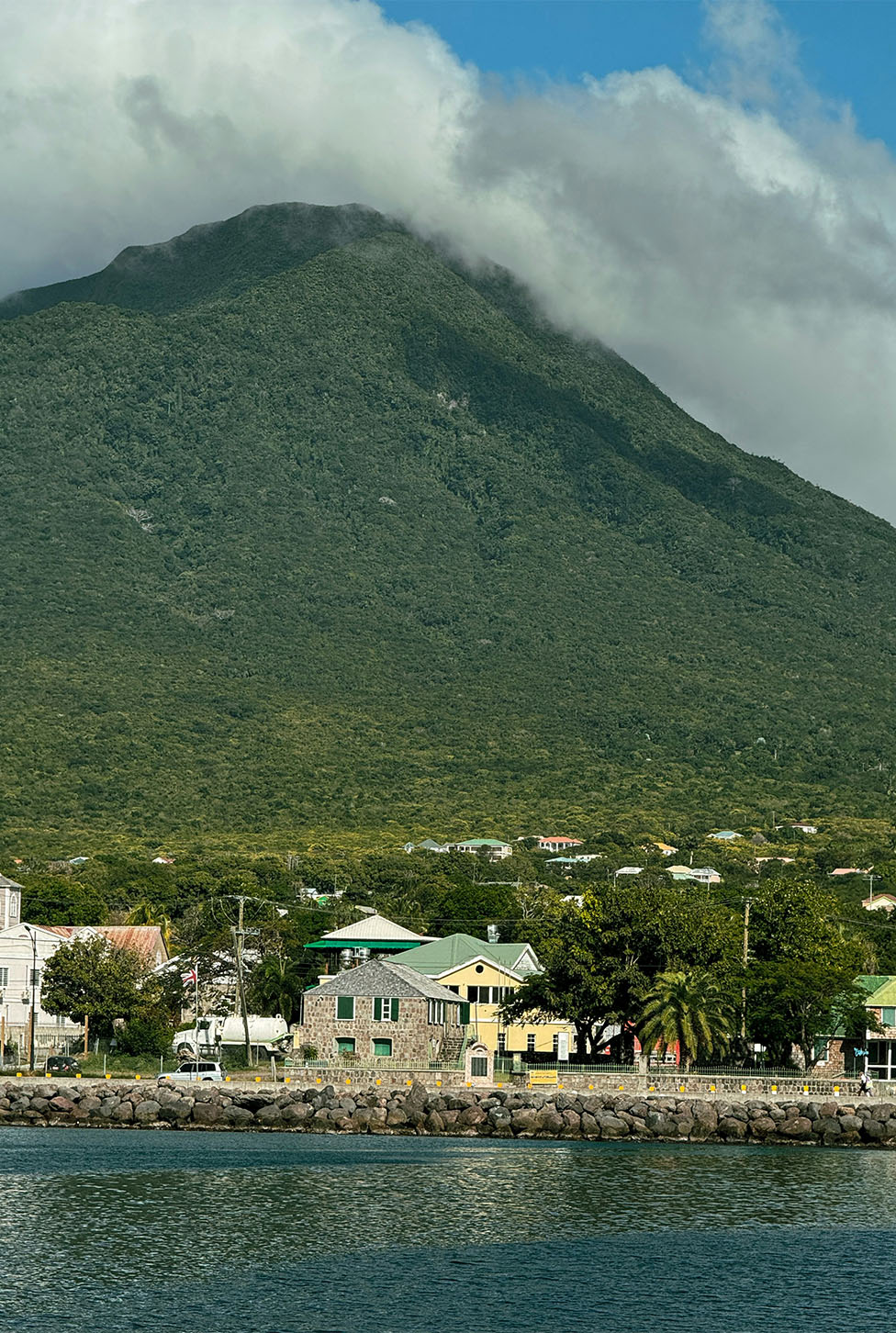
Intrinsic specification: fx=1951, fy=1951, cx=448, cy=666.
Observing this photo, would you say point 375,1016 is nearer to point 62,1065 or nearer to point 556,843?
point 62,1065

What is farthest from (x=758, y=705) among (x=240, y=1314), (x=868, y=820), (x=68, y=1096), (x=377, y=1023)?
(x=240, y=1314)

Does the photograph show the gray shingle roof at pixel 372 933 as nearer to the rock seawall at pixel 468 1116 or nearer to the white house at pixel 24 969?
the white house at pixel 24 969

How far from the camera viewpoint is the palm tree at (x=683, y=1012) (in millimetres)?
75750

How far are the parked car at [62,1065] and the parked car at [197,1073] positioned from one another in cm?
429

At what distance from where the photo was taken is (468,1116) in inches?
2736

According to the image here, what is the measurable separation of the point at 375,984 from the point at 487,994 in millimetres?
14187

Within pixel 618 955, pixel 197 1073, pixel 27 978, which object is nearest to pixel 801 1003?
pixel 618 955

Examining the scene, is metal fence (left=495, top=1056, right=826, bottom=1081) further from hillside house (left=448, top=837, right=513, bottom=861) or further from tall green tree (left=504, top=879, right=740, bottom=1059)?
hillside house (left=448, top=837, right=513, bottom=861)

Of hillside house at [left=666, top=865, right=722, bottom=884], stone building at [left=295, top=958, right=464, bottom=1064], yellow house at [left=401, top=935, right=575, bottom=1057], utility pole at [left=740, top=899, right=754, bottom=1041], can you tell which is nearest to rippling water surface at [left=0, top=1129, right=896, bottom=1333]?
utility pole at [left=740, top=899, right=754, bottom=1041]

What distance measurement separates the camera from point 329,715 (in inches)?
6781

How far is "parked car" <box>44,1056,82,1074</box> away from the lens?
8169cm

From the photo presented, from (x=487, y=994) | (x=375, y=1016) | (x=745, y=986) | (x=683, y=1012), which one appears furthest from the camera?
(x=487, y=994)

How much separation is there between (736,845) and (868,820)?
15.4 meters

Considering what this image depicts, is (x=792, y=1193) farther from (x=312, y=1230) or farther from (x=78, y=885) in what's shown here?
(x=78, y=885)
